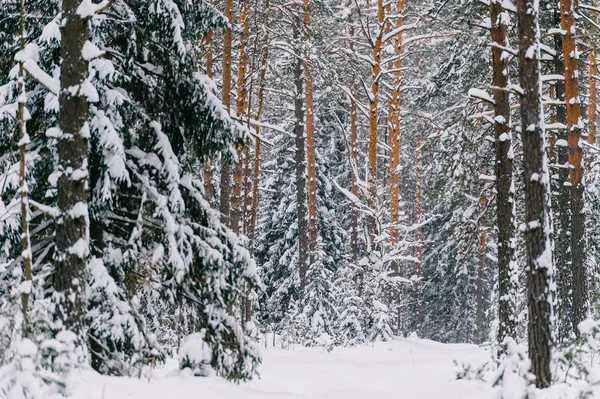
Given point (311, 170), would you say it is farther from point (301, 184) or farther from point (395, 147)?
point (395, 147)

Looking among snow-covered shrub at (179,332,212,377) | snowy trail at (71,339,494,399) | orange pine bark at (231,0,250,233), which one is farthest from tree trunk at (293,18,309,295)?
snow-covered shrub at (179,332,212,377)

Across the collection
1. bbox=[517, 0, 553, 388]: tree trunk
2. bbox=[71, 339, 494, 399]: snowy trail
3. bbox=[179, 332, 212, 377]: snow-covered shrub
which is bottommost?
bbox=[71, 339, 494, 399]: snowy trail

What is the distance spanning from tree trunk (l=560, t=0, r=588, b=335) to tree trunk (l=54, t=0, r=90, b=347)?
36.1ft

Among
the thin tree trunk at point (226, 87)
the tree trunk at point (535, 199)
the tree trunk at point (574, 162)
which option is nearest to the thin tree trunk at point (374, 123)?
the thin tree trunk at point (226, 87)

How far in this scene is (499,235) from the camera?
1055cm

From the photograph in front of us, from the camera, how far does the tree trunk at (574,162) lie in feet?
45.1

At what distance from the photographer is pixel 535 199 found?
7.17 metres

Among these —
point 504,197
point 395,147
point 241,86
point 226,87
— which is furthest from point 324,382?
point 395,147

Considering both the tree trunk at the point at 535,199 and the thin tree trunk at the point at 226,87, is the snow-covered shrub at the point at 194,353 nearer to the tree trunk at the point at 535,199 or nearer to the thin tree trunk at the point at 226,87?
the tree trunk at the point at 535,199

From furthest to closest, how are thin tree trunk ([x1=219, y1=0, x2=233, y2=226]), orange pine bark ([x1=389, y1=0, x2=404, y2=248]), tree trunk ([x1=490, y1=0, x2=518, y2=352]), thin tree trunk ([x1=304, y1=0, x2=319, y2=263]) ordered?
1. thin tree trunk ([x1=304, y1=0, x2=319, y2=263])
2. orange pine bark ([x1=389, y1=0, x2=404, y2=248])
3. thin tree trunk ([x1=219, y1=0, x2=233, y2=226])
4. tree trunk ([x1=490, y1=0, x2=518, y2=352])

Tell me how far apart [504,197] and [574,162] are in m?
4.54

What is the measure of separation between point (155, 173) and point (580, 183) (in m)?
10.3

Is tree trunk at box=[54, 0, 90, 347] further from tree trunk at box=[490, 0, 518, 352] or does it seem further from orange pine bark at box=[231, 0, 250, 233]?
orange pine bark at box=[231, 0, 250, 233]

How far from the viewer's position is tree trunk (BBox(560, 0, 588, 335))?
13.8m
